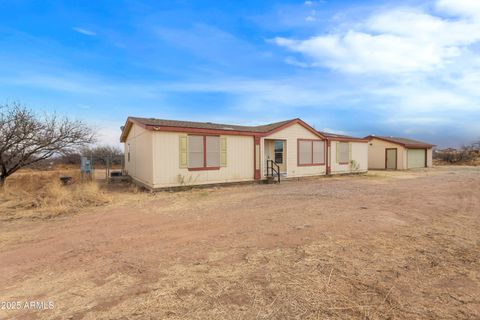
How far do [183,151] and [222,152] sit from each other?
6.23 ft

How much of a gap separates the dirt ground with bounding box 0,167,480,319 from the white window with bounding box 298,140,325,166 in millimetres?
8806

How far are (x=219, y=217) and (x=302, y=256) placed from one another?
294 cm

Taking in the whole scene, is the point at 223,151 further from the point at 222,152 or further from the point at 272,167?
the point at 272,167

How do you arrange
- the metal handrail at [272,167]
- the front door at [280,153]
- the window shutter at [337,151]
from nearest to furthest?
the metal handrail at [272,167], the front door at [280,153], the window shutter at [337,151]

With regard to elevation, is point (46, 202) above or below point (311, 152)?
below

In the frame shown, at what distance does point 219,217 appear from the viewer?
646cm

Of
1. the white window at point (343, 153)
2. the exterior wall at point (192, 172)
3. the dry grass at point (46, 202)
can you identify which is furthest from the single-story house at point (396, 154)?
the dry grass at point (46, 202)

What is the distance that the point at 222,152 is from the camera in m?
12.3

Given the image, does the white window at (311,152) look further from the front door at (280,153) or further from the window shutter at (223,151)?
the window shutter at (223,151)

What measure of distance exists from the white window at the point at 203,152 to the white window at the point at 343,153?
9549 millimetres

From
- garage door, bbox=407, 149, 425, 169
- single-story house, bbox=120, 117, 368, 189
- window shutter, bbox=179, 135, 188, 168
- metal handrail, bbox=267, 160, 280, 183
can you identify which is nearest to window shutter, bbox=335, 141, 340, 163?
single-story house, bbox=120, 117, 368, 189

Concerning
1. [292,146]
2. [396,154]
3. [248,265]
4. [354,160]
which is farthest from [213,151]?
[396,154]

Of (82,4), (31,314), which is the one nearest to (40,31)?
(82,4)

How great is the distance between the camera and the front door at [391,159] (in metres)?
25.1
